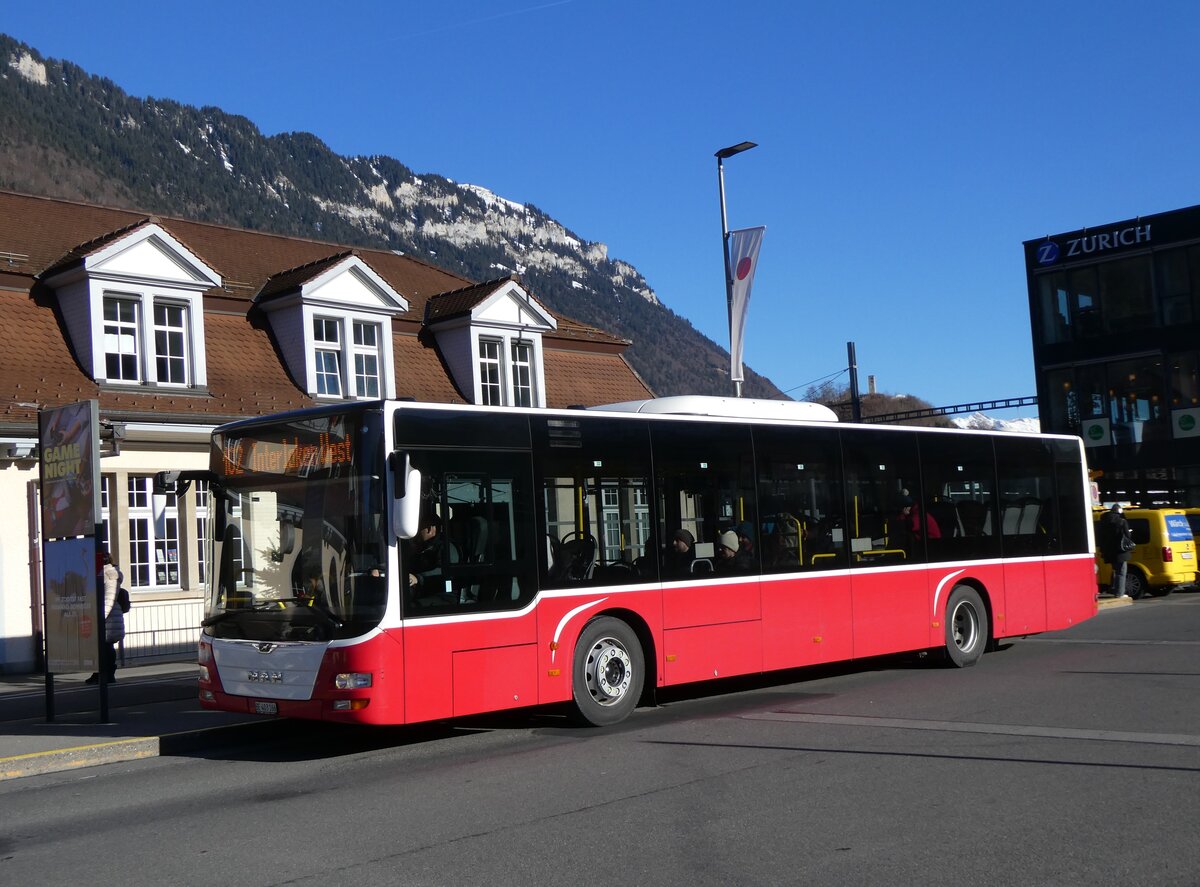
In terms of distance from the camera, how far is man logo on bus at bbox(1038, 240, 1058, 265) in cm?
4981

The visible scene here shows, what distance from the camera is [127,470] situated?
2188cm

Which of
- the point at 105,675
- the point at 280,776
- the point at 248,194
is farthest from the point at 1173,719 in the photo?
the point at 248,194

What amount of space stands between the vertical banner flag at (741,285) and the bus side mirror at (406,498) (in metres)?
12.8

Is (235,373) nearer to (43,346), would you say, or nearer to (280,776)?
(43,346)

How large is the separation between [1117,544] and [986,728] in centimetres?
1919

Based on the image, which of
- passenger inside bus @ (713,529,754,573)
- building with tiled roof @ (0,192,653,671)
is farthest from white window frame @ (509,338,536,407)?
passenger inside bus @ (713,529,754,573)

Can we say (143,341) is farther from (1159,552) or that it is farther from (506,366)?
(1159,552)

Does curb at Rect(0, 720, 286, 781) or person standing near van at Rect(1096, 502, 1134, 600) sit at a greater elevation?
person standing near van at Rect(1096, 502, 1134, 600)

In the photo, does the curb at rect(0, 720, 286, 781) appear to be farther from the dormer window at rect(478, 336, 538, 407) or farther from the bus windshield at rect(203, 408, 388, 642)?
the dormer window at rect(478, 336, 538, 407)

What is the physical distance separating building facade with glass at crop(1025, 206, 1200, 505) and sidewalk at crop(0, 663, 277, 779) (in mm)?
37980

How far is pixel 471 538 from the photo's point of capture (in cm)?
1091

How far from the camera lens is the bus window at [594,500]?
1158cm

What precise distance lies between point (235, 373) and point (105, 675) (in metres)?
12.0

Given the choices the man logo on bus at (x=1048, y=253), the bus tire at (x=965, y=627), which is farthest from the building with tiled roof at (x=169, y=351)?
the man logo on bus at (x=1048, y=253)
